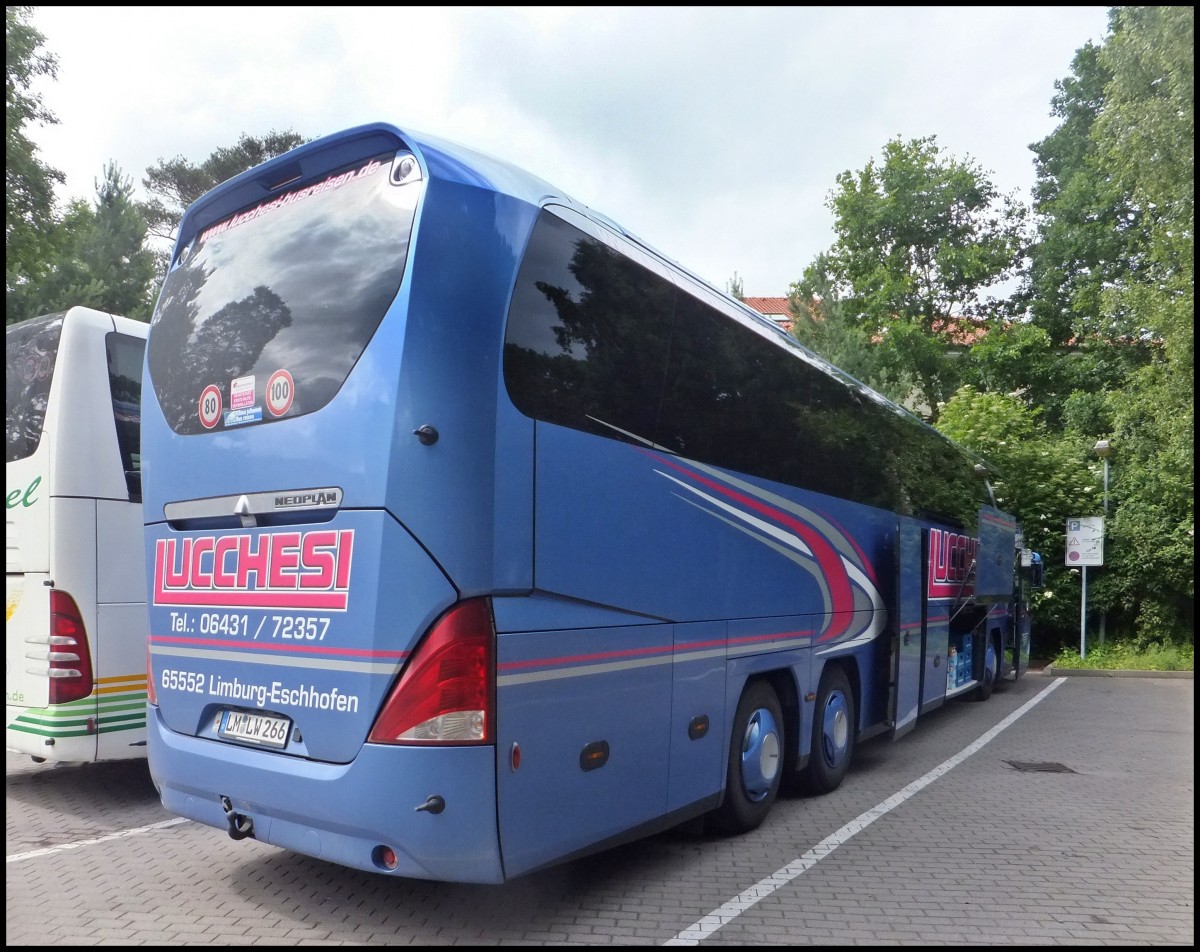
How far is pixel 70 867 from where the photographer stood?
5.57 m

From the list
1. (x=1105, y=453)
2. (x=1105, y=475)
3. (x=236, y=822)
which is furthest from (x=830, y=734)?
(x=1105, y=475)

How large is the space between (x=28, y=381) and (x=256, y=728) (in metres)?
4.07

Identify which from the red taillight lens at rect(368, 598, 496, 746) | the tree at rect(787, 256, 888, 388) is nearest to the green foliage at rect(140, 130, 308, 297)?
the tree at rect(787, 256, 888, 388)

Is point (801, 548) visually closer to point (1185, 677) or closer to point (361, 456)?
point (361, 456)

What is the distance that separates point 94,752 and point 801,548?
5200 mm

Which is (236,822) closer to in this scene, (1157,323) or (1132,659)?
(1157,323)

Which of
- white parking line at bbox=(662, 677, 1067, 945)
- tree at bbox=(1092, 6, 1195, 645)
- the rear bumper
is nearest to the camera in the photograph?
the rear bumper

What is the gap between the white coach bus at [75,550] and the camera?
259 inches

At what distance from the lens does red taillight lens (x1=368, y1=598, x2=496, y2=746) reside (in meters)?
4.02

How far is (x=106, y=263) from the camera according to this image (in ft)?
99.9

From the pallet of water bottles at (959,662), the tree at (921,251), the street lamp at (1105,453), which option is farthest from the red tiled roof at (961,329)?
the pallet of water bottles at (959,662)

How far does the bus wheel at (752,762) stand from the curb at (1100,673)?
590 inches

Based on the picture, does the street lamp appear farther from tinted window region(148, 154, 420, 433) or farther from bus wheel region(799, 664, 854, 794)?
tinted window region(148, 154, 420, 433)

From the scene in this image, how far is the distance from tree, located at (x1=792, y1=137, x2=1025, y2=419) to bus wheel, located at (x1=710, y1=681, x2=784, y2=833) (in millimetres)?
31168
